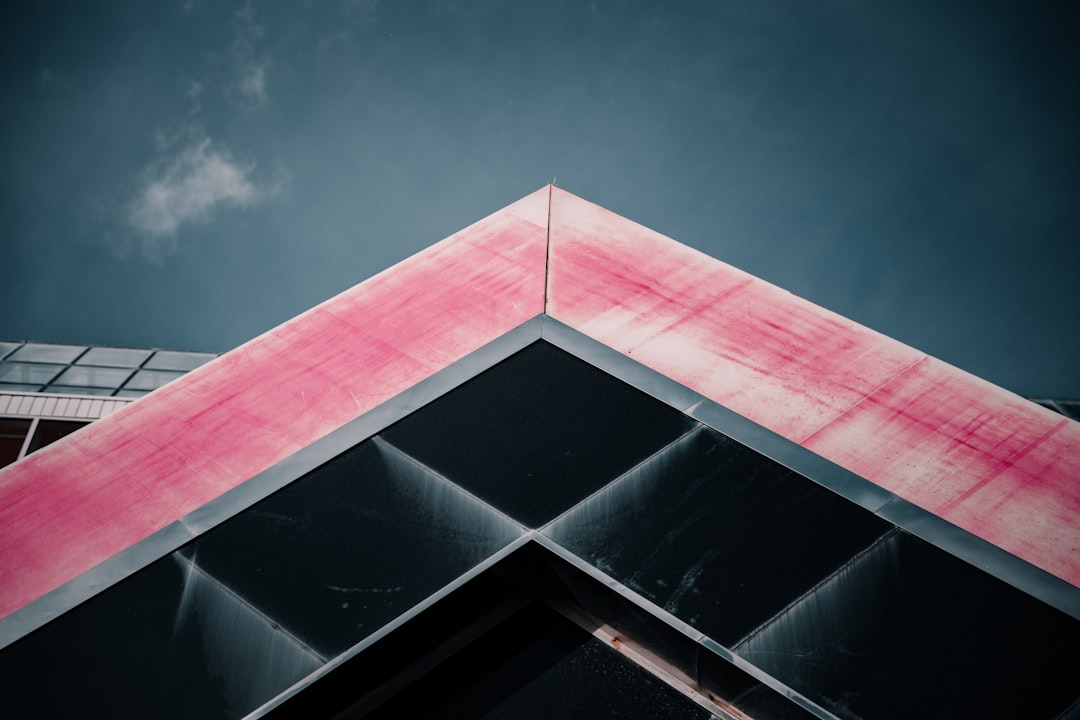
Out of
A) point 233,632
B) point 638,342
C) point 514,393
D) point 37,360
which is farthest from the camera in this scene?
point 37,360

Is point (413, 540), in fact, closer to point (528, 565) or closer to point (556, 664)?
point (528, 565)

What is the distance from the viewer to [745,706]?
6.10m

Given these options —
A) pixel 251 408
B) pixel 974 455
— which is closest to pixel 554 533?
pixel 251 408

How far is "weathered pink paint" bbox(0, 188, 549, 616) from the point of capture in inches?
279

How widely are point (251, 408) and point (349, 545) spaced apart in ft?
7.23

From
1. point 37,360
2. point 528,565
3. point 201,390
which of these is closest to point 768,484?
point 528,565

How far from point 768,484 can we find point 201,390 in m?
5.50

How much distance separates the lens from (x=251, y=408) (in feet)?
26.5

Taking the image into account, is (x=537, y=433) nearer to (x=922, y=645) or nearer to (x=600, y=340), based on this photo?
(x=600, y=340)

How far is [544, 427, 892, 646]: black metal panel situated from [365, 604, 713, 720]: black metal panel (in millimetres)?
694

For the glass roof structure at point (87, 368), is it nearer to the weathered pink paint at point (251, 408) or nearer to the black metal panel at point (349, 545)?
the weathered pink paint at point (251, 408)

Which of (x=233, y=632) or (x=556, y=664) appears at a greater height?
(x=233, y=632)

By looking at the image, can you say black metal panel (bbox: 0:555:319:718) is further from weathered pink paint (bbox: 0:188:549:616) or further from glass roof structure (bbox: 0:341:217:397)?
glass roof structure (bbox: 0:341:217:397)

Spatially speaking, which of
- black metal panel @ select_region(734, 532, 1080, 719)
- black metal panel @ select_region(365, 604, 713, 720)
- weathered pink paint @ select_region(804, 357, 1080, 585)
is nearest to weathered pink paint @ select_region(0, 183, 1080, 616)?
weathered pink paint @ select_region(804, 357, 1080, 585)
